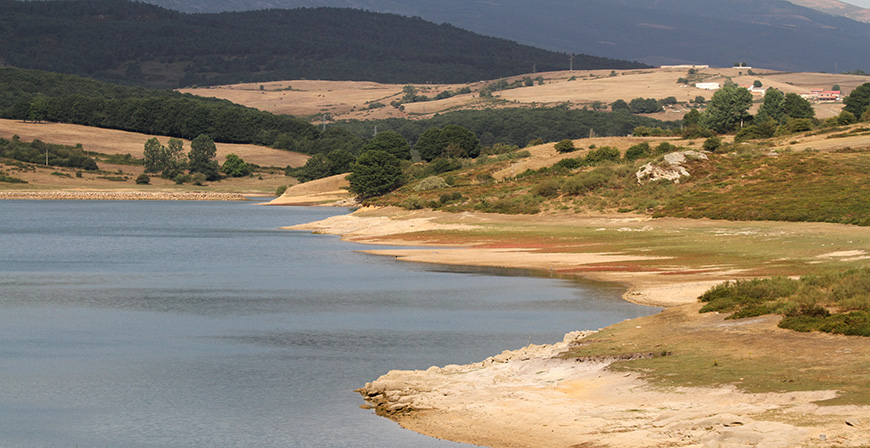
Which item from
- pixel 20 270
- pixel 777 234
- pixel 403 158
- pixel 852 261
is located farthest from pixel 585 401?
pixel 403 158

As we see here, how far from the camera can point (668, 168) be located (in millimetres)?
87125

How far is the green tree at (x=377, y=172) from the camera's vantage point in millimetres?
138988

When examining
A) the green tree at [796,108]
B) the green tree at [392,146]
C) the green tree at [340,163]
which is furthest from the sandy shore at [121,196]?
the green tree at [796,108]

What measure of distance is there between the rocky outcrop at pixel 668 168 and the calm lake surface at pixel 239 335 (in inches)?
1350

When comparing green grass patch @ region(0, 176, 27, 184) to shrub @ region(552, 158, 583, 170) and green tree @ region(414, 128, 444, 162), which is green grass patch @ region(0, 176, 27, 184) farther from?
shrub @ region(552, 158, 583, 170)

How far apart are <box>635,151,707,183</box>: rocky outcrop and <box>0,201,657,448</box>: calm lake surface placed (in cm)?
3429

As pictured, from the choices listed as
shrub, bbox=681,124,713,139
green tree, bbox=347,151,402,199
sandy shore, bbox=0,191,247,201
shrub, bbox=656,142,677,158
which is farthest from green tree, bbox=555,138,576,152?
sandy shore, bbox=0,191,247,201

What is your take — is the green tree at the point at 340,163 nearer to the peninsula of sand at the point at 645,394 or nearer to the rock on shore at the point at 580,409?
the peninsula of sand at the point at 645,394

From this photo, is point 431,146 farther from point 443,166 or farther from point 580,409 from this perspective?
point 580,409

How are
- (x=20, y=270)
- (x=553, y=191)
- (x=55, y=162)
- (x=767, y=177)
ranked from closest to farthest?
(x=20, y=270) → (x=767, y=177) → (x=553, y=191) → (x=55, y=162)

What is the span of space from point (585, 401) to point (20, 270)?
44938 millimetres

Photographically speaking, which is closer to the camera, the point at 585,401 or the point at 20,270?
the point at 585,401

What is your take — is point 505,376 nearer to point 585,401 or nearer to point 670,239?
point 585,401

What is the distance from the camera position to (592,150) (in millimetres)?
122750
